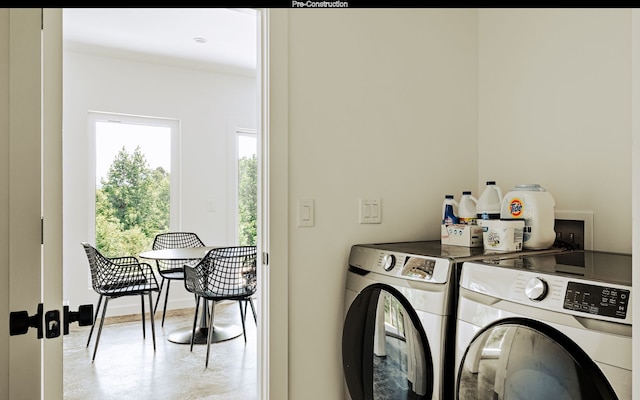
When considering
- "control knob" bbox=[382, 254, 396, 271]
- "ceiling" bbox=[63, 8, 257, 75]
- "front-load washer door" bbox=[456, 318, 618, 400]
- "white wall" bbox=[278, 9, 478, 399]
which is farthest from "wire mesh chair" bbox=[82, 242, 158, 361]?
"front-load washer door" bbox=[456, 318, 618, 400]

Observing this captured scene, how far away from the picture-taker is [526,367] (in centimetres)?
112

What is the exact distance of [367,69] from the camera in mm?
1869

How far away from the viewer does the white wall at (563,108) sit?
165 centimetres

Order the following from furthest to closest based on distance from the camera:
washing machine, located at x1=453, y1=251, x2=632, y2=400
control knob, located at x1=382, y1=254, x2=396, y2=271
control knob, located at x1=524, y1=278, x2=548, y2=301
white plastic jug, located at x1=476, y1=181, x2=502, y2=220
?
white plastic jug, located at x1=476, y1=181, x2=502, y2=220, control knob, located at x1=382, y1=254, x2=396, y2=271, control knob, located at x1=524, y1=278, x2=548, y2=301, washing machine, located at x1=453, y1=251, x2=632, y2=400

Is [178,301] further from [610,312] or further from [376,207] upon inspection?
[610,312]

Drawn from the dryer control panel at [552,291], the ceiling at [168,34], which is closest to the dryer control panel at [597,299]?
the dryer control panel at [552,291]

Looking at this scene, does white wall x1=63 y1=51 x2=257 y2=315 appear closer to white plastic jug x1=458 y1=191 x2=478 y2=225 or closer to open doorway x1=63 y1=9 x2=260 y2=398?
open doorway x1=63 y1=9 x2=260 y2=398

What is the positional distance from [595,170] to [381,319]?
3.42 feet

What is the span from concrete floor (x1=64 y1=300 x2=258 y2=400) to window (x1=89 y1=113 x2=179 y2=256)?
2.98ft

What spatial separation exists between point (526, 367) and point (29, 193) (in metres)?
1.26

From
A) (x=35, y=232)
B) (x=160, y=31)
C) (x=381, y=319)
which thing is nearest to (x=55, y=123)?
(x=35, y=232)

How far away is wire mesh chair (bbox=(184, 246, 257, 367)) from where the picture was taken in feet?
10.2

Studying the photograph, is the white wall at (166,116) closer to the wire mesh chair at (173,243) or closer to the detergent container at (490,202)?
the wire mesh chair at (173,243)

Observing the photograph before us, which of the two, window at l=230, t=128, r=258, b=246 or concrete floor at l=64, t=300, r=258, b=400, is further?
window at l=230, t=128, r=258, b=246
